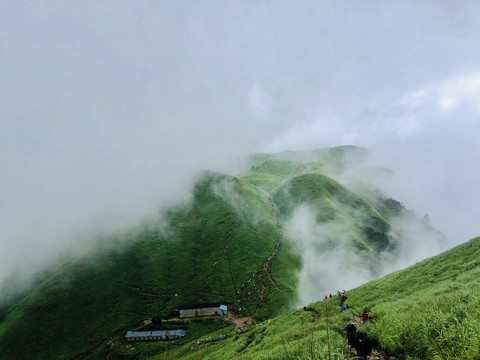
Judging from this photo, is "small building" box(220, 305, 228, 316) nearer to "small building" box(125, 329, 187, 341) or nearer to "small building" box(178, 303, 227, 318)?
"small building" box(178, 303, 227, 318)

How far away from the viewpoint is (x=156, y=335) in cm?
10725

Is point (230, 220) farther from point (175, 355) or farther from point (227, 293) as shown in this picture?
point (175, 355)

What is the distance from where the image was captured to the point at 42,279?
518 ft

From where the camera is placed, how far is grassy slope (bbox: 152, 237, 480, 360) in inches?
309

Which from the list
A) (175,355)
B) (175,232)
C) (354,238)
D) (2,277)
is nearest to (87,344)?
(175,355)

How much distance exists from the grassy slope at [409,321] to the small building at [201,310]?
9504cm

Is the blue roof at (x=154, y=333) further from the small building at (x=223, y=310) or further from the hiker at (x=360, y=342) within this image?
the hiker at (x=360, y=342)

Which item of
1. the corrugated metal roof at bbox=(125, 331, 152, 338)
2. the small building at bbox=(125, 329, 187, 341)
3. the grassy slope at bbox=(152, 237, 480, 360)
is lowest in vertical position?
the grassy slope at bbox=(152, 237, 480, 360)

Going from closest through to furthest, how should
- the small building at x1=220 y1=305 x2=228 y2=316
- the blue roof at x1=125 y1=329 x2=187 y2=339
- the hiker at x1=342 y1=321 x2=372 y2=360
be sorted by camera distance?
1. the hiker at x1=342 y1=321 x2=372 y2=360
2. the blue roof at x1=125 y1=329 x2=187 y2=339
3. the small building at x1=220 y1=305 x2=228 y2=316

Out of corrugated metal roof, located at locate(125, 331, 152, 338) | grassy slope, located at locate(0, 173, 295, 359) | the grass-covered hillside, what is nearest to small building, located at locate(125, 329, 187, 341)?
corrugated metal roof, located at locate(125, 331, 152, 338)

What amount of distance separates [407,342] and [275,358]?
647 centimetres

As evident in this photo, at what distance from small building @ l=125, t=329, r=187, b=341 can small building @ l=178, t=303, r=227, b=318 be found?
12.2 metres

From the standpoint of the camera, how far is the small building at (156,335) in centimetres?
10619

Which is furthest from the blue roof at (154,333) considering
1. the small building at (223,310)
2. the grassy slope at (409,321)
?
the grassy slope at (409,321)
